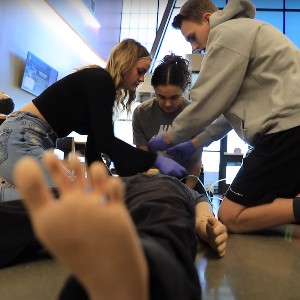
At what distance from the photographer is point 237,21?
1.24 m

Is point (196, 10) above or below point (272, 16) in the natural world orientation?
below

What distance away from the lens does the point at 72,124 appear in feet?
4.04

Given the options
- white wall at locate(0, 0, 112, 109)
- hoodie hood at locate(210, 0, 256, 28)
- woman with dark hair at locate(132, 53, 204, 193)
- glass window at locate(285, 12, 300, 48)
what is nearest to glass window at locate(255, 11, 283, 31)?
glass window at locate(285, 12, 300, 48)

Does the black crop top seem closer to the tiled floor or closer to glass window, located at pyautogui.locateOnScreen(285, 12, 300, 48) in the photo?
the tiled floor

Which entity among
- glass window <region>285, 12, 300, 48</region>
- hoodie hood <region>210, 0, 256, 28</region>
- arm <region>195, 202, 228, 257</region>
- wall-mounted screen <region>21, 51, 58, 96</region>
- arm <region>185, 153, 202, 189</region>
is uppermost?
glass window <region>285, 12, 300, 48</region>

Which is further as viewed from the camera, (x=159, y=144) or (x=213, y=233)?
(x=159, y=144)

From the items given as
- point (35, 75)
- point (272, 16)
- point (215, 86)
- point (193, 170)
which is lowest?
point (193, 170)

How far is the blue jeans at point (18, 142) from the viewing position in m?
1.10

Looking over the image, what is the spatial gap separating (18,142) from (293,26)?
5395 millimetres

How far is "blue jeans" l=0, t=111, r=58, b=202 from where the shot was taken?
1096 millimetres

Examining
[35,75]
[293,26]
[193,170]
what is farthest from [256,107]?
[293,26]

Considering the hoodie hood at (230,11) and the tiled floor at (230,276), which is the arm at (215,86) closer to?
the hoodie hood at (230,11)

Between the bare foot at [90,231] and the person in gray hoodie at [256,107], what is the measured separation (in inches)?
37.4

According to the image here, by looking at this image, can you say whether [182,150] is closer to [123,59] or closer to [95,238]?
[123,59]
